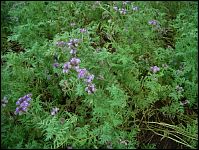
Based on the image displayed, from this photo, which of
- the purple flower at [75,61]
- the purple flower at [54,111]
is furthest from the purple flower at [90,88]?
the purple flower at [54,111]

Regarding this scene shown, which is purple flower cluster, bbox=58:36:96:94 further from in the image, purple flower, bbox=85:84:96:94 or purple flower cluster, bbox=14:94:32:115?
purple flower cluster, bbox=14:94:32:115

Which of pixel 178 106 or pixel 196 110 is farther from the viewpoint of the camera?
pixel 196 110

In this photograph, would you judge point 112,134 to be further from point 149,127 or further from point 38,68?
point 38,68

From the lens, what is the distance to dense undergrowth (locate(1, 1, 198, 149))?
2.81 m

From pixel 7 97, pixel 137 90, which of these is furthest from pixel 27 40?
pixel 137 90

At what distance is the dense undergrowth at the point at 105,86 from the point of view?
9.23 feet

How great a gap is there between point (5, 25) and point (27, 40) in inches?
22.4

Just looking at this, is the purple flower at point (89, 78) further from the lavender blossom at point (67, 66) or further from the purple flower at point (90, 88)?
the lavender blossom at point (67, 66)

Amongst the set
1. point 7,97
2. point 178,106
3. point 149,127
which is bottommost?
point 149,127

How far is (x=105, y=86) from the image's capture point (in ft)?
10.0

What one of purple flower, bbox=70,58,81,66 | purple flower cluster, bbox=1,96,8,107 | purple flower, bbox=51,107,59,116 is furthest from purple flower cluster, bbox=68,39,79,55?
purple flower cluster, bbox=1,96,8,107

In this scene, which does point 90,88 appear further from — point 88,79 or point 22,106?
point 22,106

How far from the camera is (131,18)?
3385mm

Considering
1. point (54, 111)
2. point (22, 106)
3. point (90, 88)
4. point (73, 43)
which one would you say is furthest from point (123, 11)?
point (22, 106)
